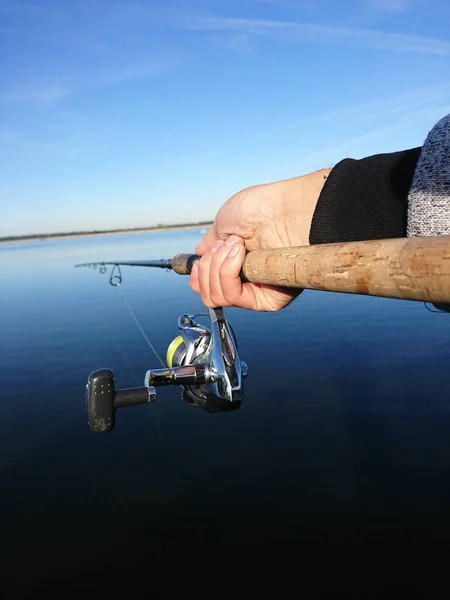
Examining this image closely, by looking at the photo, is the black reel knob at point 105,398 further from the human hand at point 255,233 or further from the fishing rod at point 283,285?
the human hand at point 255,233

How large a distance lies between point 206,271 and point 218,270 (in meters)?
0.11

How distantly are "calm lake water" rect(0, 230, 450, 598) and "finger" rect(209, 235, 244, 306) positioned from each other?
3014 mm

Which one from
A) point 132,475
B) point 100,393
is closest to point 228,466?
point 132,475

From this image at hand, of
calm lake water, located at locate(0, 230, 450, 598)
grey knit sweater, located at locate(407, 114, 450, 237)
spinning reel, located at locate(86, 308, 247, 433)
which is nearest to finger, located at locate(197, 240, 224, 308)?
spinning reel, located at locate(86, 308, 247, 433)

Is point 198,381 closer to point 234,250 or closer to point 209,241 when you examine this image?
point 234,250

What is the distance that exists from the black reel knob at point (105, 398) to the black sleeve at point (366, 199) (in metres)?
1.04

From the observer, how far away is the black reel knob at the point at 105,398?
1.99 meters

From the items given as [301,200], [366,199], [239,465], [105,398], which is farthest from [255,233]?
[239,465]

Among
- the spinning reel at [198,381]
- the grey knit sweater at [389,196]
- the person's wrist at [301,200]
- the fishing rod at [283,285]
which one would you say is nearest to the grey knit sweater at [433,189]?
the grey knit sweater at [389,196]

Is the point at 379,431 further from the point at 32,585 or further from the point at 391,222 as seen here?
the point at 391,222

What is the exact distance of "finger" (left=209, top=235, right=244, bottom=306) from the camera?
1937 mm

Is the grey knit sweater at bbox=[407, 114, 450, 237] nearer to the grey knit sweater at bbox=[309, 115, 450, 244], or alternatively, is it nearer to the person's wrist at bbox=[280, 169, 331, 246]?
the grey knit sweater at bbox=[309, 115, 450, 244]

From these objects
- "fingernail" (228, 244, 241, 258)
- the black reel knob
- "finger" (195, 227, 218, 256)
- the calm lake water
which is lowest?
the calm lake water

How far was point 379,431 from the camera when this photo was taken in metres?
5.76
